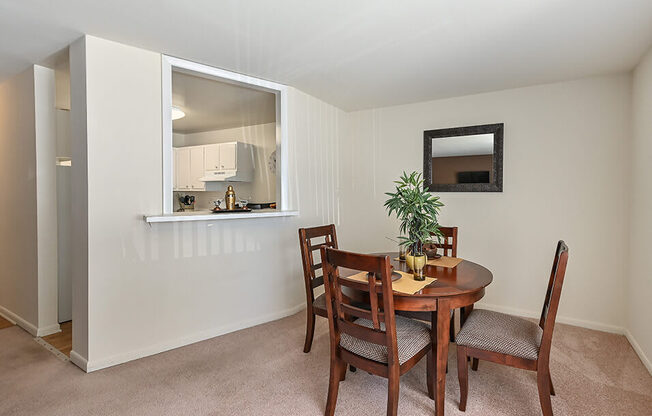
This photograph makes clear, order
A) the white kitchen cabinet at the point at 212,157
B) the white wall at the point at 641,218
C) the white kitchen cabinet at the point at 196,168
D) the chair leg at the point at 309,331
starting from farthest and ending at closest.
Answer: the white kitchen cabinet at the point at 196,168 < the white kitchen cabinet at the point at 212,157 < the chair leg at the point at 309,331 < the white wall at the point at 641,218

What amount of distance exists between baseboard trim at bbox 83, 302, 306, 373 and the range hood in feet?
7.67

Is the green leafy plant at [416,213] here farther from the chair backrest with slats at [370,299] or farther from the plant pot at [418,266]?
the chair backrest with slats at [370,299]

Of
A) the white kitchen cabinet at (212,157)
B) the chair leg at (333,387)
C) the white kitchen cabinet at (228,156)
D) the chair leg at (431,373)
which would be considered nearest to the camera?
the chair leg at (333,387)

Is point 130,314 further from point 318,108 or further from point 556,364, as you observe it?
point 556,364

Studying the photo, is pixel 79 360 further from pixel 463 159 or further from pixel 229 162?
pixel 463 159

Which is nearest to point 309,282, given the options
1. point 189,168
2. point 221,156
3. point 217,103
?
point 217,103

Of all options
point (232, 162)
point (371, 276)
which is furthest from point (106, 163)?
point (232, 162)

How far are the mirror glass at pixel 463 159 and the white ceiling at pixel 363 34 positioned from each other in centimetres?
69

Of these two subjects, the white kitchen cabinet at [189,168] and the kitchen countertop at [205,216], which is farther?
the white kitchen cabinet at [189,168]

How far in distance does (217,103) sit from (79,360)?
2969 millimetres

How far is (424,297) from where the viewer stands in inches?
73.9

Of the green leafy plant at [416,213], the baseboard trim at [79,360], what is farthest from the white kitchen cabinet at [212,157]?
the green leafy plant at [416,213]

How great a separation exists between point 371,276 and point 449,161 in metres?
2.64

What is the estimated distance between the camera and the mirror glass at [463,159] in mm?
3754
